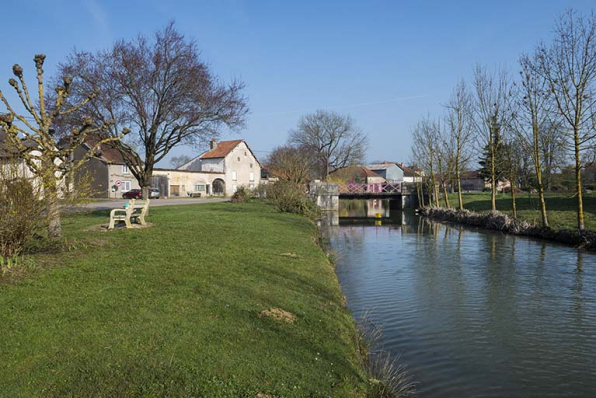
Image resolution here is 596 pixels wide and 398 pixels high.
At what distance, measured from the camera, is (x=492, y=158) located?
29.1 m

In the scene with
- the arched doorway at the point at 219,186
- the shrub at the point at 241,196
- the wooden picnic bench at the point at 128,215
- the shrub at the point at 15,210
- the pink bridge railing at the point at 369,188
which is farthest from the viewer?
the arched doorway at the point at 219,186

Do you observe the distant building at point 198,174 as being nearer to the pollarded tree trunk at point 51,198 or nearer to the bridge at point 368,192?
the bridge at point 368,192

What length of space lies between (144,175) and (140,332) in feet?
49.2

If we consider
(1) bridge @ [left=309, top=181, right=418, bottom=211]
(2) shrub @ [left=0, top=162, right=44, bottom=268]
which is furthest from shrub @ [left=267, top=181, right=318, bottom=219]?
(2) shrub @ [left=0, top=162, right=44, bottom=268]

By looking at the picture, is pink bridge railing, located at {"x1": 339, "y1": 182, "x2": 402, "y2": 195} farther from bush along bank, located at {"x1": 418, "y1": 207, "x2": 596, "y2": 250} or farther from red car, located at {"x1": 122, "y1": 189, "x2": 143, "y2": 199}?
red car, located at {"x1": 122, "y1": 189, "x2": 143, "y2": 199}

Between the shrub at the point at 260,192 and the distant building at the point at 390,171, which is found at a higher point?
the distant building at the point at 390,171

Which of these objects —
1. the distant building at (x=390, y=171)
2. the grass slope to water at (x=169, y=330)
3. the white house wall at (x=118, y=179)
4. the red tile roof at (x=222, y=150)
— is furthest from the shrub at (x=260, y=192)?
the distant building at (x=390, y=171)

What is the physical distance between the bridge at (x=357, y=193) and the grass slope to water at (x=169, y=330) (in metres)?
39.1

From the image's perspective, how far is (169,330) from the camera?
5785mm

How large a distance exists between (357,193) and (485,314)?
140 feet

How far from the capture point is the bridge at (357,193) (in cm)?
4988

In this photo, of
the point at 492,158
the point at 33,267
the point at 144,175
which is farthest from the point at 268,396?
the point at 492,158

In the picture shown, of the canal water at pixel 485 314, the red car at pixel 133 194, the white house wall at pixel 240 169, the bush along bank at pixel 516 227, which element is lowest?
the canal water at pixel 485 314

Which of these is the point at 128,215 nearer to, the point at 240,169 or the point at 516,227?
the point at 516,227
